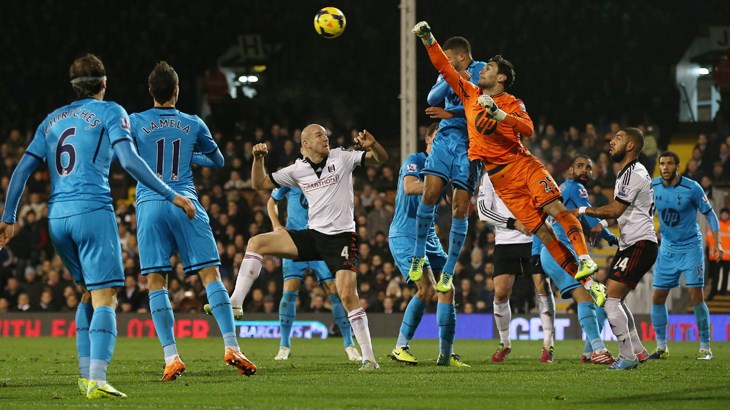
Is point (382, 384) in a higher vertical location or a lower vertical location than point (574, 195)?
lower

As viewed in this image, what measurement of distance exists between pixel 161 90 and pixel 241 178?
59.1 feet

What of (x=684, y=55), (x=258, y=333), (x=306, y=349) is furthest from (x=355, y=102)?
(x=306, y=349)

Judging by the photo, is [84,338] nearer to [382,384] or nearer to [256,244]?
[382,384]

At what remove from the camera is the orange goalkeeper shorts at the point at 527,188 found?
34.2 ft

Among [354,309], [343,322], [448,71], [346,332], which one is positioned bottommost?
[346,332]

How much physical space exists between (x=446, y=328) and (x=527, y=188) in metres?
2.28

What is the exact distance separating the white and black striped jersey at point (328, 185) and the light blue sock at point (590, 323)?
3154 mm

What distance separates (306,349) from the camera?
16844 mm

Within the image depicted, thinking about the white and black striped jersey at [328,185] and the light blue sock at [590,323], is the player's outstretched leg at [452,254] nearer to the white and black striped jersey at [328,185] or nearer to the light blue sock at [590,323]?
the white and black striped jersey at [328,185]

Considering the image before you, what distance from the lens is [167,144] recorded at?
9922 millimetres

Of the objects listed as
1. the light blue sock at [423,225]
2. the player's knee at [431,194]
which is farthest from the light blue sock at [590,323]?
the player's knee at [431,194]

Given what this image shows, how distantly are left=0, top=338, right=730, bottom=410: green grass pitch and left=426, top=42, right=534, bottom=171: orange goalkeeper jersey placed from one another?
2133 millimetres

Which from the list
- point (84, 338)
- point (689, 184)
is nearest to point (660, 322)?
point (689, 184)

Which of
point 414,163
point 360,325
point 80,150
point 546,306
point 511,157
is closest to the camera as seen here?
point 80,150
